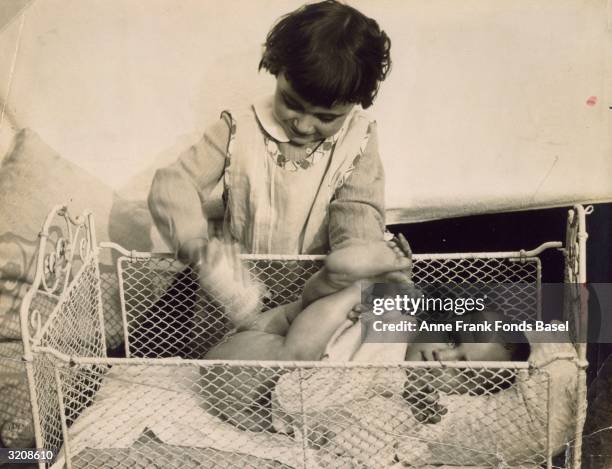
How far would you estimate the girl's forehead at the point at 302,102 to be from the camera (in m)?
0.75

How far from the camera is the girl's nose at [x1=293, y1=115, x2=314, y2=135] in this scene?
772 millimetres

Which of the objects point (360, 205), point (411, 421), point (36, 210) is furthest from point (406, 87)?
point (36, 210)

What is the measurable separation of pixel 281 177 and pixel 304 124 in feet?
0.32

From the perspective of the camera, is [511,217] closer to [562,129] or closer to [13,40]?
[562,129]

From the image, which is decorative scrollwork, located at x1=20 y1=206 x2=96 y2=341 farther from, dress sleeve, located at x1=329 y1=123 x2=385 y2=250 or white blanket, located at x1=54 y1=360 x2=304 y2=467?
dress sleeve, located at x1=329 y1=123 x2=385 y2=250

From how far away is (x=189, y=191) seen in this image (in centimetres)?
83

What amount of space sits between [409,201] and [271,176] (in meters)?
0.25

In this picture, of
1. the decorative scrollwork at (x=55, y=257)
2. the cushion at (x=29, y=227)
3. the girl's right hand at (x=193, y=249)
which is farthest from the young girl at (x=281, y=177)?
the cushion at (x=29, y=227)

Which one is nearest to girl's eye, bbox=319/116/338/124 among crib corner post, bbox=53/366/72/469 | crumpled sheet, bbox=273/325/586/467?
crumpled sheet, bbox=273/325/586/467

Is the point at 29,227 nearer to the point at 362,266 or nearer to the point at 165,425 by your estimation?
the point at 165,425

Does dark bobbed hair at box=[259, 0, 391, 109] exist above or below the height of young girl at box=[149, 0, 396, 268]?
above

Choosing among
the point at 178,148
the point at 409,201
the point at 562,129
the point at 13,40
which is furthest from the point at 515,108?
the point at 13,40

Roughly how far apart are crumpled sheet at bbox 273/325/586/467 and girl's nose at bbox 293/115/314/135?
0.84 feet

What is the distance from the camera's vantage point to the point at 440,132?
990mm
